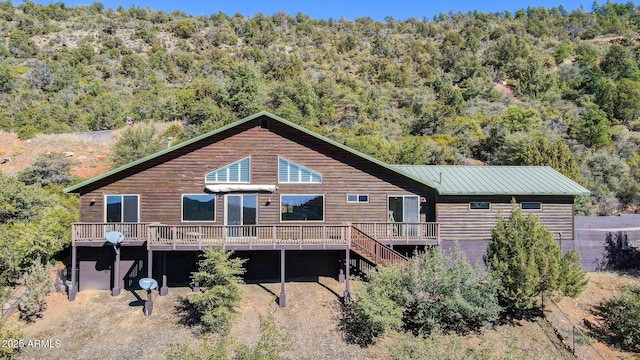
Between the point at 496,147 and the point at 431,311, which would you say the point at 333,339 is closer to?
the point at 431,311

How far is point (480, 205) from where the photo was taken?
690 inches

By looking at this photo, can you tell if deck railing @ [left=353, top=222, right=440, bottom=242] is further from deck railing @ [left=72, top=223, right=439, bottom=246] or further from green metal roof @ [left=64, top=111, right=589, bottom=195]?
green metal roof @ [left=64, top=111, right=589, bottom=195]

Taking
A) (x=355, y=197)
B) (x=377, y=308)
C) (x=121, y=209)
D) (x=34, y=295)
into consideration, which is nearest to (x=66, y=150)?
(x=121, y=209)

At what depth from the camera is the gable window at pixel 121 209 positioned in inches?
646

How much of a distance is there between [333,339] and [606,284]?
457 inches

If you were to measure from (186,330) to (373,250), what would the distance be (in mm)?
6674

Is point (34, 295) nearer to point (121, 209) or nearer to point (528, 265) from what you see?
point (121, 209)

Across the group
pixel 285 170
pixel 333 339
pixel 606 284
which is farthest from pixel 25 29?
pixel 606 284

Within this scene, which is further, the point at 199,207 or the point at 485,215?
the point at 485,215

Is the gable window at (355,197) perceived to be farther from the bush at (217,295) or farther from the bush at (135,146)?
the bush at (135,146)

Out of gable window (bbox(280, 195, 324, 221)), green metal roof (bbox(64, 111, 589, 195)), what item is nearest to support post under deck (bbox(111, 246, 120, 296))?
green metal roof (bbox(64, 111, 589, 195))

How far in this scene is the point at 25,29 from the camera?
7138 cm

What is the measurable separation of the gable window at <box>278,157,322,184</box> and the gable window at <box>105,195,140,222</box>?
573cm

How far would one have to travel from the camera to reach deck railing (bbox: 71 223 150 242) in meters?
15.5
